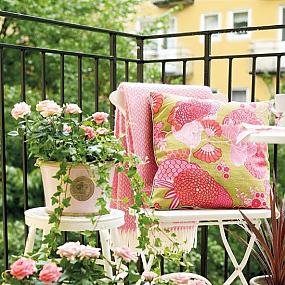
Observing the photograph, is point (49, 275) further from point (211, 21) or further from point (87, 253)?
point (211, 21)

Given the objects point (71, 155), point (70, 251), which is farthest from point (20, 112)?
point (70, 251)

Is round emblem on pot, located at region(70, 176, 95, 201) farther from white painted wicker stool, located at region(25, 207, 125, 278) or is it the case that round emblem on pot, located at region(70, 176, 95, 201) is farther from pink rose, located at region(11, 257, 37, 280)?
pink rose, located at region(11, 257, 37, 280)

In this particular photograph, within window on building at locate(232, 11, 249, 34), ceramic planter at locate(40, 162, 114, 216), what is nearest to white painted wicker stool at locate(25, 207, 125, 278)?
ceramic planter at locate(40, 162, 114, 216)

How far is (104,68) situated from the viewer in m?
5.51

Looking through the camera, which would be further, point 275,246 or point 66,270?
point 275,246

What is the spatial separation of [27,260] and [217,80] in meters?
5.77

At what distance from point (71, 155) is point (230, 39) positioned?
591 centimetres

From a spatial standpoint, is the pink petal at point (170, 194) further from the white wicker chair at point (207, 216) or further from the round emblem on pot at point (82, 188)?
the round emblem on pot at point (82, 188)

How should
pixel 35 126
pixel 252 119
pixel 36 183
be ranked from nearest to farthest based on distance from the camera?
1. pixel 35 126
2. pixel 252 119
3. pixel 36 183

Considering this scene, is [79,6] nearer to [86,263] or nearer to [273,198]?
[273,198]

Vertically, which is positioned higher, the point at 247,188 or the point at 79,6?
the point at 79,6

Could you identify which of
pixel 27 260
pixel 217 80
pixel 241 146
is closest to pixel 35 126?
pixel 27 260

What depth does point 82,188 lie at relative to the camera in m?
1.67

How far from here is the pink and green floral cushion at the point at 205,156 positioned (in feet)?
6.93
